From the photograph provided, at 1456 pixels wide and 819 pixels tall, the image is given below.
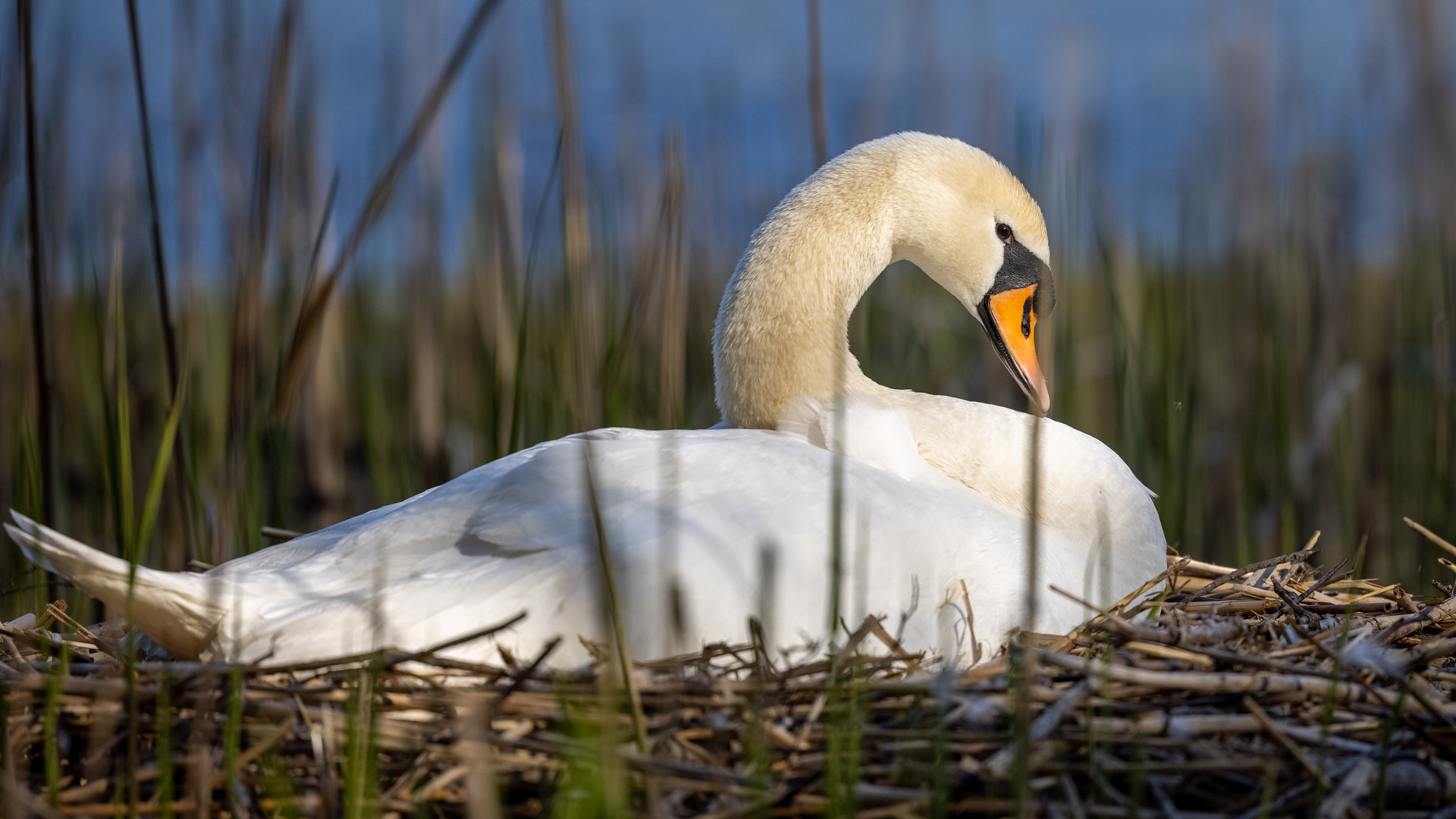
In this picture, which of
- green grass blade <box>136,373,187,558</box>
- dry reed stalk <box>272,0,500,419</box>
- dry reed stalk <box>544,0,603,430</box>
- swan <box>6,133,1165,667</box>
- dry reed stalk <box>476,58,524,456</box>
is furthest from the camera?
dry reed stalk <box>476,58,524,456</box>

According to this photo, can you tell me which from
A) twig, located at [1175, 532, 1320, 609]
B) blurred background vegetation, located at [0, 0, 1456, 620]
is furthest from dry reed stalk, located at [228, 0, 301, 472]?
twig, located at [1175, 532, 1320, 609]

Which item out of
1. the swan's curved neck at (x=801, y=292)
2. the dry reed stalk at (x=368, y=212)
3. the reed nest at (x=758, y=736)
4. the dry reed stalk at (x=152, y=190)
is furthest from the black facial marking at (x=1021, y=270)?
the dry reed stalk at (x=152, y=190)

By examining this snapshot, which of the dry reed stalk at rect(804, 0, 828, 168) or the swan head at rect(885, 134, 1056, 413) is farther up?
the dry reed stalk at rect(804, 0, 828, 168)

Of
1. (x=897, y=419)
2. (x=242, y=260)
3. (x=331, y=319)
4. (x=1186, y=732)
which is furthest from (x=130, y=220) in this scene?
(x=1186, y=732)

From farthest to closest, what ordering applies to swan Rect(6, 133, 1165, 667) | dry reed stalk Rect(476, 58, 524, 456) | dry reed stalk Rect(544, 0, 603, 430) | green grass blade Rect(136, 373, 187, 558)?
dry reed stalk Rect(476, 58, 524, 456) < dry reed stalk Rect(544, 0, 603, 430) < swan Rect(6, 133, 1165, 667) < green grass blade Rect(136, 373, 187, 558)

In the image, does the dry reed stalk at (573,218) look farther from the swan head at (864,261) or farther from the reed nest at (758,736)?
the reed nest at (758,736)

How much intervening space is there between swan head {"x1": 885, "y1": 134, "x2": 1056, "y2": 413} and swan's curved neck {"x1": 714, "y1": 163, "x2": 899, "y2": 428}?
0.09 m

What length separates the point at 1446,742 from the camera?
1917 mm

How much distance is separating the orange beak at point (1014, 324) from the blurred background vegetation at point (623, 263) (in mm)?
354

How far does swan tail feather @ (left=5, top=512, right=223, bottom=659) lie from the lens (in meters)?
1.94

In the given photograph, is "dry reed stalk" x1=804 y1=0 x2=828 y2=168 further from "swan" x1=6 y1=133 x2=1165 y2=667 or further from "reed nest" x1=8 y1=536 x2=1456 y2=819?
"reed nest" x1=8 y1=536 x2=1456 y2=819

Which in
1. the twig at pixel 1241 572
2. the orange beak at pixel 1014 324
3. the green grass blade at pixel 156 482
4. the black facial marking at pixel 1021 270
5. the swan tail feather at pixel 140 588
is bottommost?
the twig at pixel 1241 572

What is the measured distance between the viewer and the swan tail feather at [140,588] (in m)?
1.94

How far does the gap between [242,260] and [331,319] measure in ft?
7.72
